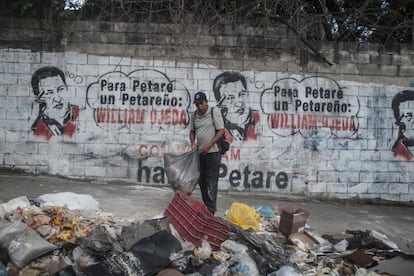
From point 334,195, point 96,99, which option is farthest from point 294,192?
point 96,99

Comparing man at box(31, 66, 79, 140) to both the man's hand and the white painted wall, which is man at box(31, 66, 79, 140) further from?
the man's hand

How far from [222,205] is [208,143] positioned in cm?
168

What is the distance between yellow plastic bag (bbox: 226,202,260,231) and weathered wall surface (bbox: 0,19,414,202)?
2.20 meters

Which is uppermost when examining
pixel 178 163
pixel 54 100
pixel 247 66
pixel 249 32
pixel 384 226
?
pixel 249 32

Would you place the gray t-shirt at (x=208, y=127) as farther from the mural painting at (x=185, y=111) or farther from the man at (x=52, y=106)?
the man at (x=52, y=106)

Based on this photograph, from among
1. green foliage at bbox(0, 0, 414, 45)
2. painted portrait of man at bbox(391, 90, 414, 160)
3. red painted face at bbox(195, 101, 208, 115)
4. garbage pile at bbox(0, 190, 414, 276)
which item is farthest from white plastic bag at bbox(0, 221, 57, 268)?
painted portrait of man at bbox(391, 90, 414, 160)

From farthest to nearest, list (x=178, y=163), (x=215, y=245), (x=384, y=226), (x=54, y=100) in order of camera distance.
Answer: (x=54, y=100) → (x=384, y=226) → (x=178, y=163) → (x=215, y=245)

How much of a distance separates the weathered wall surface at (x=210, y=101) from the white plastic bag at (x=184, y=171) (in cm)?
217

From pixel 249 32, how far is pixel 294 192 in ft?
9.41

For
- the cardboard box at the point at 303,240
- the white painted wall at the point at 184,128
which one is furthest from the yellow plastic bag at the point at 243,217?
the white painted wall at the point at 184,128

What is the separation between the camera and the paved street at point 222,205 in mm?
5688

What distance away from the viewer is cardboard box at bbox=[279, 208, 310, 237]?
4.86 m

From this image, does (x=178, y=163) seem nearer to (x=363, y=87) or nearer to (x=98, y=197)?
(x=98, y=197)

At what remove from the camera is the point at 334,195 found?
24.4 ft
